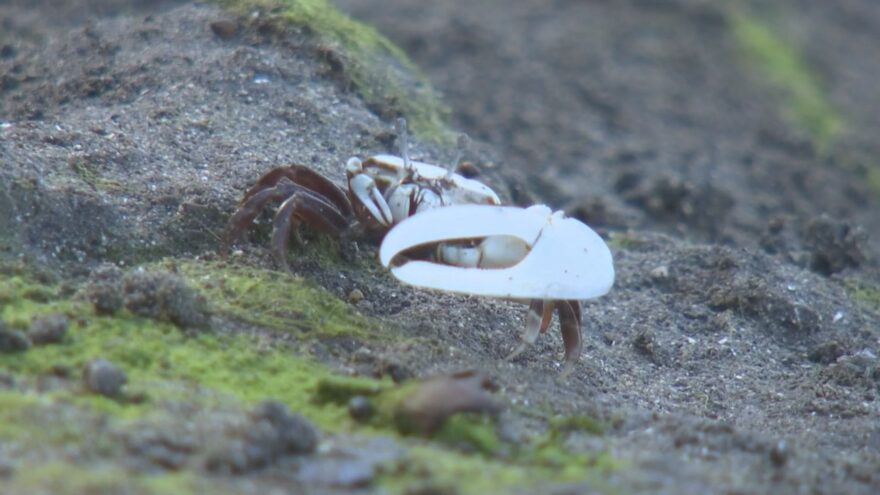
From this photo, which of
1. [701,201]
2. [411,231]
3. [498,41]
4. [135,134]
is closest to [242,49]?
[135,134]

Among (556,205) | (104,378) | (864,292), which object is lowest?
(556,205)

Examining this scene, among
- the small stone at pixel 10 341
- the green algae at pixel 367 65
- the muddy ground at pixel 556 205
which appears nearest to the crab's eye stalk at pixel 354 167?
the muddy ground at pixel 556 205

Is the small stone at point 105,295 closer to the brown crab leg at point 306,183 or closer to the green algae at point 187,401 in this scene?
the green algae at point 187,401

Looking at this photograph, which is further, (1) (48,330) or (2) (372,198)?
(2) (372,198)

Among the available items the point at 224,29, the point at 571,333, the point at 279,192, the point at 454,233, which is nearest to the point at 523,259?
the point at 454,233

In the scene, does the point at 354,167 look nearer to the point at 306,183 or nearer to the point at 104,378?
the point at 306,183

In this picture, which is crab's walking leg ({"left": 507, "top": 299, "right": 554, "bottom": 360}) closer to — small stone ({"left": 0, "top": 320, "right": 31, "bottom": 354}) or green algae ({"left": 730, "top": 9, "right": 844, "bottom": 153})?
small stone ({"left": 0, "top": 320, "right": 31, "bottom": 354})
